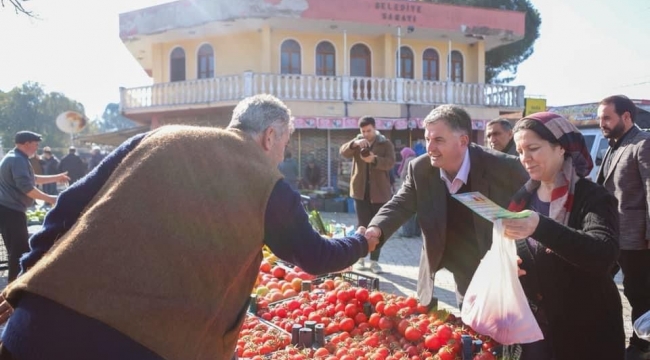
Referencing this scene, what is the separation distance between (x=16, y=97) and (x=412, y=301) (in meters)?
61.2

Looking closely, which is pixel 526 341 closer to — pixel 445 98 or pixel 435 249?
pixel 435 249

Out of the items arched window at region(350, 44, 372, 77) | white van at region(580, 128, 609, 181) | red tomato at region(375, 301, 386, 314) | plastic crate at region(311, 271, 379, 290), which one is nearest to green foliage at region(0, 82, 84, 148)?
arched window at region(350, 44, 372, 77)

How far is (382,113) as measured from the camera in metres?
18.5

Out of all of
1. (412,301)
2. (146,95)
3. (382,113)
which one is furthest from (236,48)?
(412,301)

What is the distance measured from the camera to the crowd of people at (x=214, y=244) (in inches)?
63.2

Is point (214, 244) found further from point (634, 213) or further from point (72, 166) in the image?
point (72, 166)

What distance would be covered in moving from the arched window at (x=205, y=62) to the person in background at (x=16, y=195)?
48.6ft

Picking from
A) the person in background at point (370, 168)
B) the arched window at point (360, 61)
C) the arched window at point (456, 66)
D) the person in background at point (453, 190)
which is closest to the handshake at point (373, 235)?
the person in background at point (453, 190)

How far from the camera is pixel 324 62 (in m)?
19.7

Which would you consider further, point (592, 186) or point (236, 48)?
point (236, 48)

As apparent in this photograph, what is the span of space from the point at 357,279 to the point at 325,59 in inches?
636

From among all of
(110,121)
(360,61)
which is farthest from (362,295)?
(110,121)

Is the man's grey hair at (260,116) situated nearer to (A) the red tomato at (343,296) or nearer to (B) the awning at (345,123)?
(A) the red tomato at (343,296)

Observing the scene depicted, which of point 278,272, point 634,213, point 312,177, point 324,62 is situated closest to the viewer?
point 634,213
